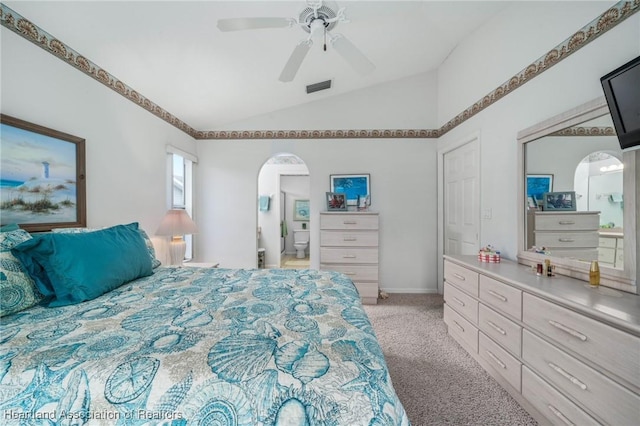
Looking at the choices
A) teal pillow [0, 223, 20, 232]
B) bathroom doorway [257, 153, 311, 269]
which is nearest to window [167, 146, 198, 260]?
bathroom doorway [257, 153, 311, 269]

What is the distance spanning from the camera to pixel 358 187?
12.7ft

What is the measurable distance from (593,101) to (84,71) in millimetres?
3415

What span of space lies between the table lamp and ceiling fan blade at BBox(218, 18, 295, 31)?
188 cm

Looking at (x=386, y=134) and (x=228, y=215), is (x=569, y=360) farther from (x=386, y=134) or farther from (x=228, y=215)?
(x=228, y=215)

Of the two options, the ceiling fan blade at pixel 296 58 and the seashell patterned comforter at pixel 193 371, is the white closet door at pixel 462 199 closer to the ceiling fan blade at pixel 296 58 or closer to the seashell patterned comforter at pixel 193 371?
the ceiling fan blade at pixel 296 58

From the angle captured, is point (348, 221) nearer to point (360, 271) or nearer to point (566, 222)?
point (360, 271)

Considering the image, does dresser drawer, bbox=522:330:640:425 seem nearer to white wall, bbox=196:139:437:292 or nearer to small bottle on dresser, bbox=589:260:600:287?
small bottle on dresser, bbox=589:260:600:287

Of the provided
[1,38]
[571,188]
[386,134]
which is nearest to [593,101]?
[571,188]

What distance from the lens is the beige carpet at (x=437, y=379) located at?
1605mm

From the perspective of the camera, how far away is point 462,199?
10.6 feet

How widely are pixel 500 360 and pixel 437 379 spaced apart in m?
0.44

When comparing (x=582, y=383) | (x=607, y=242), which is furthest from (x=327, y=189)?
(x=582, y=383)

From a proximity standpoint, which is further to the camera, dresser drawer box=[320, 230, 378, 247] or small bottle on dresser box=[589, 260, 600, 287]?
dresser drawer box=[320, 230, 378, 247]

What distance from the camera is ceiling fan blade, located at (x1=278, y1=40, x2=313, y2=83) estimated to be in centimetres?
181
